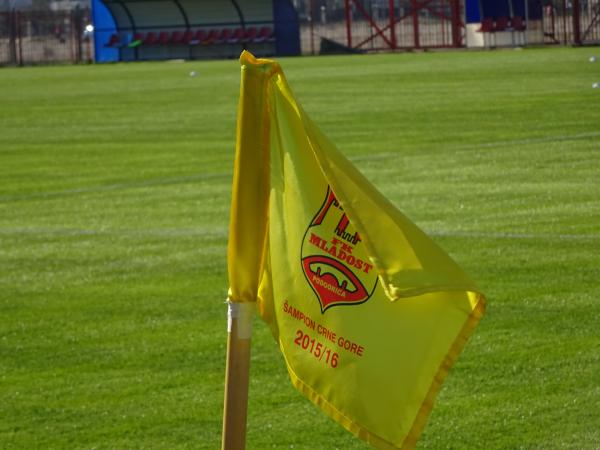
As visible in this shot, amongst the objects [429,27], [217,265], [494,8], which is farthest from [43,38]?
[217,265]

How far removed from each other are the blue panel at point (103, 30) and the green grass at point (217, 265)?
3229 cm

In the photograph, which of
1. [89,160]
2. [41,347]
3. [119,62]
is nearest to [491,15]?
[119,62]

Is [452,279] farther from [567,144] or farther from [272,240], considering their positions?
[567,144]

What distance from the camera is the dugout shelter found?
57.7 metres

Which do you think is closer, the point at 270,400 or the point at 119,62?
the point at 270,400

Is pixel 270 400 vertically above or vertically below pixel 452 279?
below

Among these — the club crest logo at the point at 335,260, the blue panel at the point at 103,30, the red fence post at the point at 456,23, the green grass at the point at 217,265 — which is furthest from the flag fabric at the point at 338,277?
the blue panel at the point at 103,30

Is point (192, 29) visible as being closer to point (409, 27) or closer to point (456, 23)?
point (456, 23)

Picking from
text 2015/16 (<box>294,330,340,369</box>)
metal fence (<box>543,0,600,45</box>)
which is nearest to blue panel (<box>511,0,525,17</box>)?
metal fence (<box>543,0,600,45</box>)

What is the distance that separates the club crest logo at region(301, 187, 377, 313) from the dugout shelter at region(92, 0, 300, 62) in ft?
174

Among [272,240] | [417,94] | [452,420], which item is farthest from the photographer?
[417,94]

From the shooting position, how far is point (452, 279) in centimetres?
426

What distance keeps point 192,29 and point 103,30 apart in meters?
3.63

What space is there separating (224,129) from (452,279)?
20774 mm
